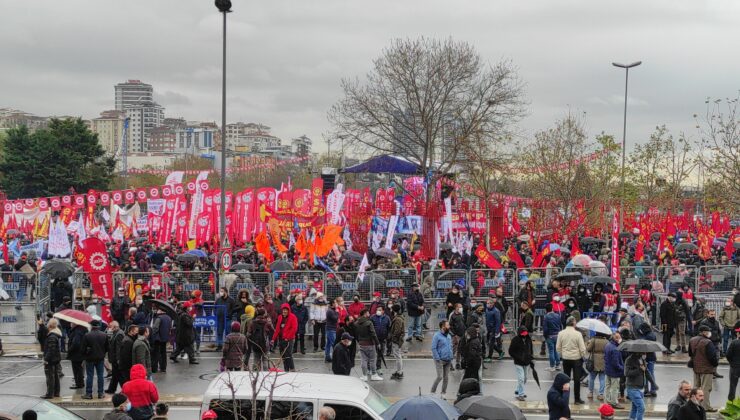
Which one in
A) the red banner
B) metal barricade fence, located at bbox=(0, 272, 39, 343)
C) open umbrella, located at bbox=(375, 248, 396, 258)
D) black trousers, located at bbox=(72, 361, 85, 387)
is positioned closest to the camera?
black trousers, located at bbox=(72, 361, 85, 387)

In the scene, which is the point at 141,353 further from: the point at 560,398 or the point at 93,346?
the point at 560,398

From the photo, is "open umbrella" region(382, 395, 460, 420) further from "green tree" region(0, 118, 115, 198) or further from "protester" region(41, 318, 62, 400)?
"green tree" region(0, 118, 115, 198)

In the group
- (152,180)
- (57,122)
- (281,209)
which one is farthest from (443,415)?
(152,180)

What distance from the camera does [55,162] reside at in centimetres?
7206

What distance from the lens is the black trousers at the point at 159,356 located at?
18328 mm

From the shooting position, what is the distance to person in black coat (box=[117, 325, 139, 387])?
15.8 m

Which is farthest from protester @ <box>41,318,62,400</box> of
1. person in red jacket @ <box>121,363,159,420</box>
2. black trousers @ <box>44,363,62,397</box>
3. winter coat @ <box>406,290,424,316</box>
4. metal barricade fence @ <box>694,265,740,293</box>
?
metal barricade fence @ <box>694,265,740,293</box>

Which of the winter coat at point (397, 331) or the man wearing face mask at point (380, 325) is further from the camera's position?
the man wearing face mask at point (380, 325)

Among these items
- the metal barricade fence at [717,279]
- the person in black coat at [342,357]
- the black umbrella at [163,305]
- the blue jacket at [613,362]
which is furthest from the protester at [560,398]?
the metal barricade fence at [717,279]

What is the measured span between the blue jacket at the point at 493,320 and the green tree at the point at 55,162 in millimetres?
58338

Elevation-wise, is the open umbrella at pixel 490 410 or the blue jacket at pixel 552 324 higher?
the blue jacket at pixel 552 324

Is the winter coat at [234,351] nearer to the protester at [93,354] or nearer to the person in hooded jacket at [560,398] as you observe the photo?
the protester at [93,354]

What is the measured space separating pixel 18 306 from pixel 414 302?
32.1 ft

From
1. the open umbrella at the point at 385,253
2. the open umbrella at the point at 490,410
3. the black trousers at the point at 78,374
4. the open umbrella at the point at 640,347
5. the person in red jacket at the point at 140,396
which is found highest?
the open umbrella at the point at 385,253
